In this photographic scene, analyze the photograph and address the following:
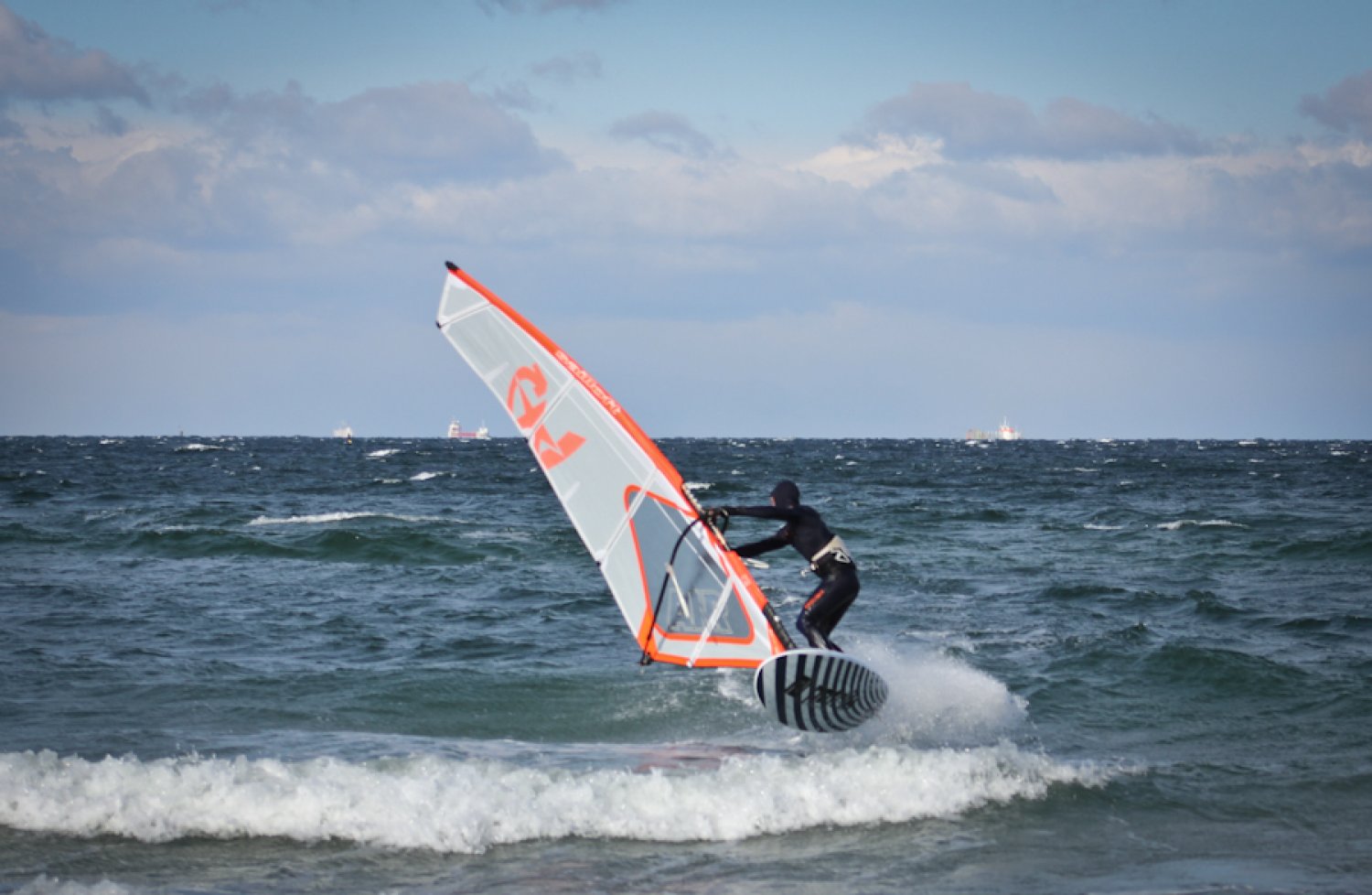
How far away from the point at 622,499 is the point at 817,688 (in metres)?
1.71

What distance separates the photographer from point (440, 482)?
137 feet

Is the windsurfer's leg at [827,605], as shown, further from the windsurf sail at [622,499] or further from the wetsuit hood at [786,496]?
the wetsuit hood at [786,496]

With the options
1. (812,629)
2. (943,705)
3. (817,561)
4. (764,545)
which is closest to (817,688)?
(812,629)

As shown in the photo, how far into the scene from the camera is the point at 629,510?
8031 mm

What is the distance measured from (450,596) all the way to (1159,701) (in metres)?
8.48

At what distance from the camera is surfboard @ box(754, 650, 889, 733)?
24.2 ft

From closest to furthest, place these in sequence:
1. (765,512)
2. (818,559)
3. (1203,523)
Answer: (765,512) < (818,559) < (1203,523)

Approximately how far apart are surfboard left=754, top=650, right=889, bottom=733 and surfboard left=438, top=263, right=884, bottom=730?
0.06 feet

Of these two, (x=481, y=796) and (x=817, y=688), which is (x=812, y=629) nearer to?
(x=817, y=688)

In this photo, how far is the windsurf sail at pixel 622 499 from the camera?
25.8 feet

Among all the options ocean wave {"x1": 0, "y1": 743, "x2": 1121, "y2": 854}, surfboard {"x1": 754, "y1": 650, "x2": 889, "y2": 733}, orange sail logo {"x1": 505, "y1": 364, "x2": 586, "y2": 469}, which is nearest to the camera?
ocean wave {"x1": 0, "y1": 743, "x2": 1121, "y2": 854}

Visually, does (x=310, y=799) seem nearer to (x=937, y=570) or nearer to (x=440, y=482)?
(x=937, y=570)

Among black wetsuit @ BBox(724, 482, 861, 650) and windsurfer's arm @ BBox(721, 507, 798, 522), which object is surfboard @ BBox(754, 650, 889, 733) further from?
windsurfer's arm @ BBox(721, 507, 798, 522)

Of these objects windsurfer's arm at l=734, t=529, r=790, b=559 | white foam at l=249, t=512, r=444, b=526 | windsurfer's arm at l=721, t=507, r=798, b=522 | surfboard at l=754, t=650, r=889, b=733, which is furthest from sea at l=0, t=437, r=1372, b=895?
white foam at l=249, t=512, r=444, b=526
